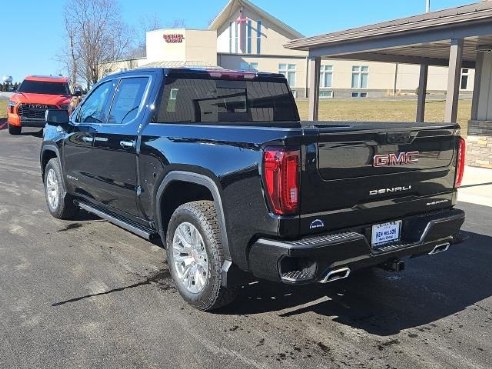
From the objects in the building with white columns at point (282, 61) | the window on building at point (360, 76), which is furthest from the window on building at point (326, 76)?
the window on building at point (360, 76)

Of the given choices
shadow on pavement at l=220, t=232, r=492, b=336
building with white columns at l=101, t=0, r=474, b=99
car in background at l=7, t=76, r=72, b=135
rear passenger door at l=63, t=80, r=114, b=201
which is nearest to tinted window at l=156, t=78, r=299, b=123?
rear passenger door at l=63, t=80, r=114, b=201

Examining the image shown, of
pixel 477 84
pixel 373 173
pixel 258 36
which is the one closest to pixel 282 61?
pixel 258 36

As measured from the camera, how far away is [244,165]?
11.4ft

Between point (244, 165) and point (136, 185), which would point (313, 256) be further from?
point (136, 185)

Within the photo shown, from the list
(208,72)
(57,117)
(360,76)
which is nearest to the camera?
(208,72)

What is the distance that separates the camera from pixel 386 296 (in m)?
4.47

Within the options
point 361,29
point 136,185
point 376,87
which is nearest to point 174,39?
point 376,87

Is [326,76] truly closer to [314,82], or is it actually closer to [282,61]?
[282,61]

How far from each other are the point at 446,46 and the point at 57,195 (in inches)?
429

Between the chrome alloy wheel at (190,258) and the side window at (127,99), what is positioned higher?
the side window at (127,99)

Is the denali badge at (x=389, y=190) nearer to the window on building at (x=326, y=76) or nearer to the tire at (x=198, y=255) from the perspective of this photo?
the tire at (x=198, y=255)

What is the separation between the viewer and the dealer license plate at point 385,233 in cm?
374

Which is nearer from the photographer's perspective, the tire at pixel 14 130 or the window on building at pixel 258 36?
the tire at pixel 14 130

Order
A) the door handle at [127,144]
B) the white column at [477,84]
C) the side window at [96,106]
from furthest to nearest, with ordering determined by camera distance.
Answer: the white column at [477,84]
the side window at [96,106]
the door handle at [127,144]
